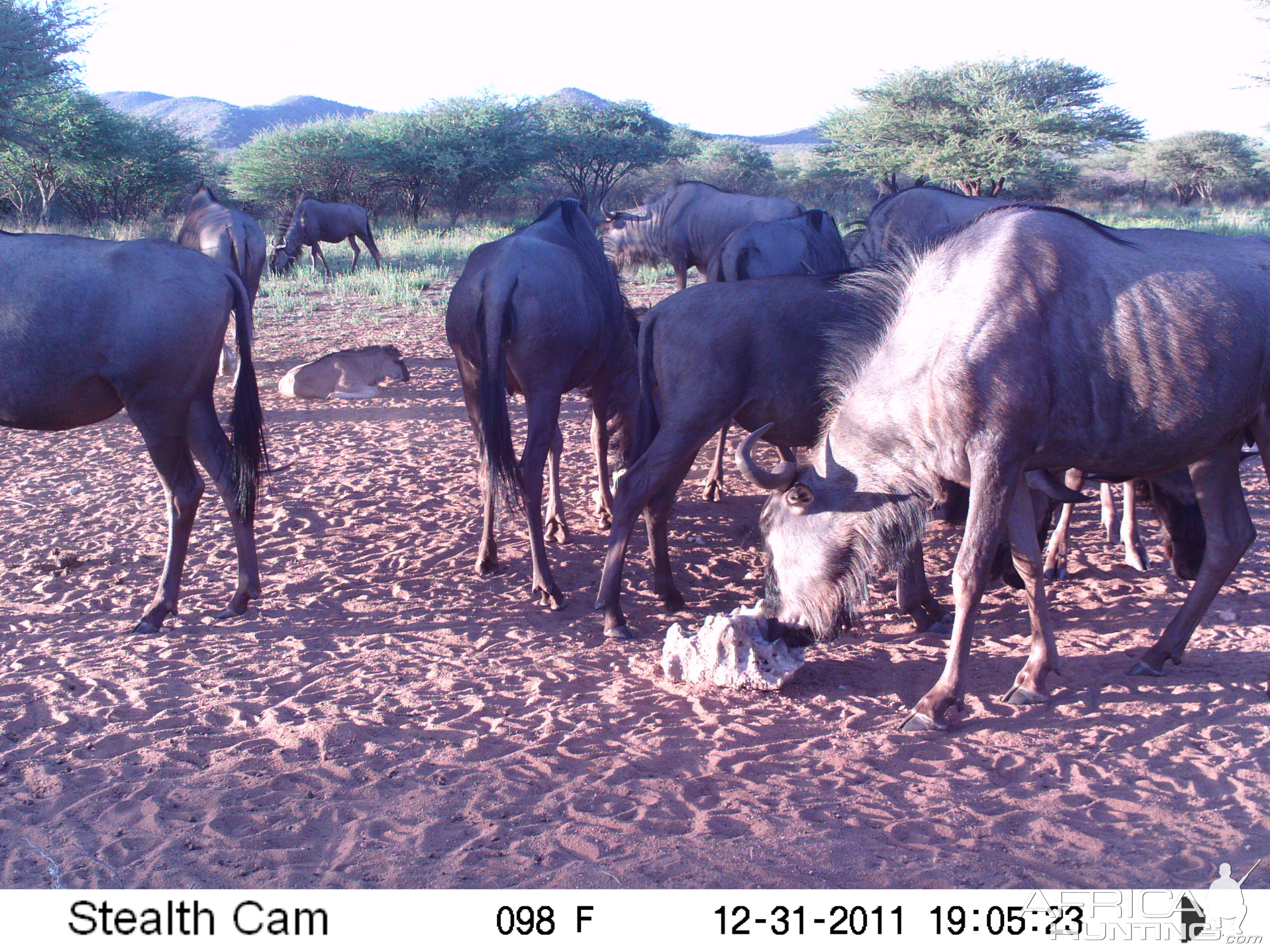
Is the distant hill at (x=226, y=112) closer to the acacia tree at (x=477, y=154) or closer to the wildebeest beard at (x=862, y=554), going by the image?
the acacia tree at (x=477, y=154)

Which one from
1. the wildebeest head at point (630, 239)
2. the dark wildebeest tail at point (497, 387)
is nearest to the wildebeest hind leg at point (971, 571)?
the dark wildebeest tail at point (497, 387)

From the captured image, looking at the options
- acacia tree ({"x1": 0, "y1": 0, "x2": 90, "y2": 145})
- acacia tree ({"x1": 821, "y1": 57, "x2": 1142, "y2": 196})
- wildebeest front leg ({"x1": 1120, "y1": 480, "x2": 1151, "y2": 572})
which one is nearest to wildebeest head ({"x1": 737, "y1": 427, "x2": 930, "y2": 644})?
wildebeest front leg ({"x1": 1120, "y1": 480, "x2": 1151, "y2": 572})

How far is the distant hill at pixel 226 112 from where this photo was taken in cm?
7119

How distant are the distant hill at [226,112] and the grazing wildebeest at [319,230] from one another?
5276cm

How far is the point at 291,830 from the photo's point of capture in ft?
9.35

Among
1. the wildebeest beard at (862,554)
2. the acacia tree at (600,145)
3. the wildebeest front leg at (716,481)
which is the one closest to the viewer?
the wildebeest beard at (862,554)

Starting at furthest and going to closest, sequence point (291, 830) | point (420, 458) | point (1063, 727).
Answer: point (420, 458) → point (1063, 727) → point (291, 830)

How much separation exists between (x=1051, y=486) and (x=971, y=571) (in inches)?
34.7

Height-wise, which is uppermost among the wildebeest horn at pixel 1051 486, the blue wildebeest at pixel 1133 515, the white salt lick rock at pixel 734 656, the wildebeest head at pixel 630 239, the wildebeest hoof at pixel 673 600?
the wildebeest head at pixel 630 239

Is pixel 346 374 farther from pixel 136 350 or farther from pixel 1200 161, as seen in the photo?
pixel 1200 161

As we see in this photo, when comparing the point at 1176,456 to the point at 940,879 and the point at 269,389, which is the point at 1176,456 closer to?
the point at 940,879

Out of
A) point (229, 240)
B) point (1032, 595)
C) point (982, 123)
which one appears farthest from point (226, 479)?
point (982, 123)

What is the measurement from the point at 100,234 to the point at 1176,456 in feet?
71.5

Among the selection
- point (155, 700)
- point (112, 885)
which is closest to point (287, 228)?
point (155, 700)
